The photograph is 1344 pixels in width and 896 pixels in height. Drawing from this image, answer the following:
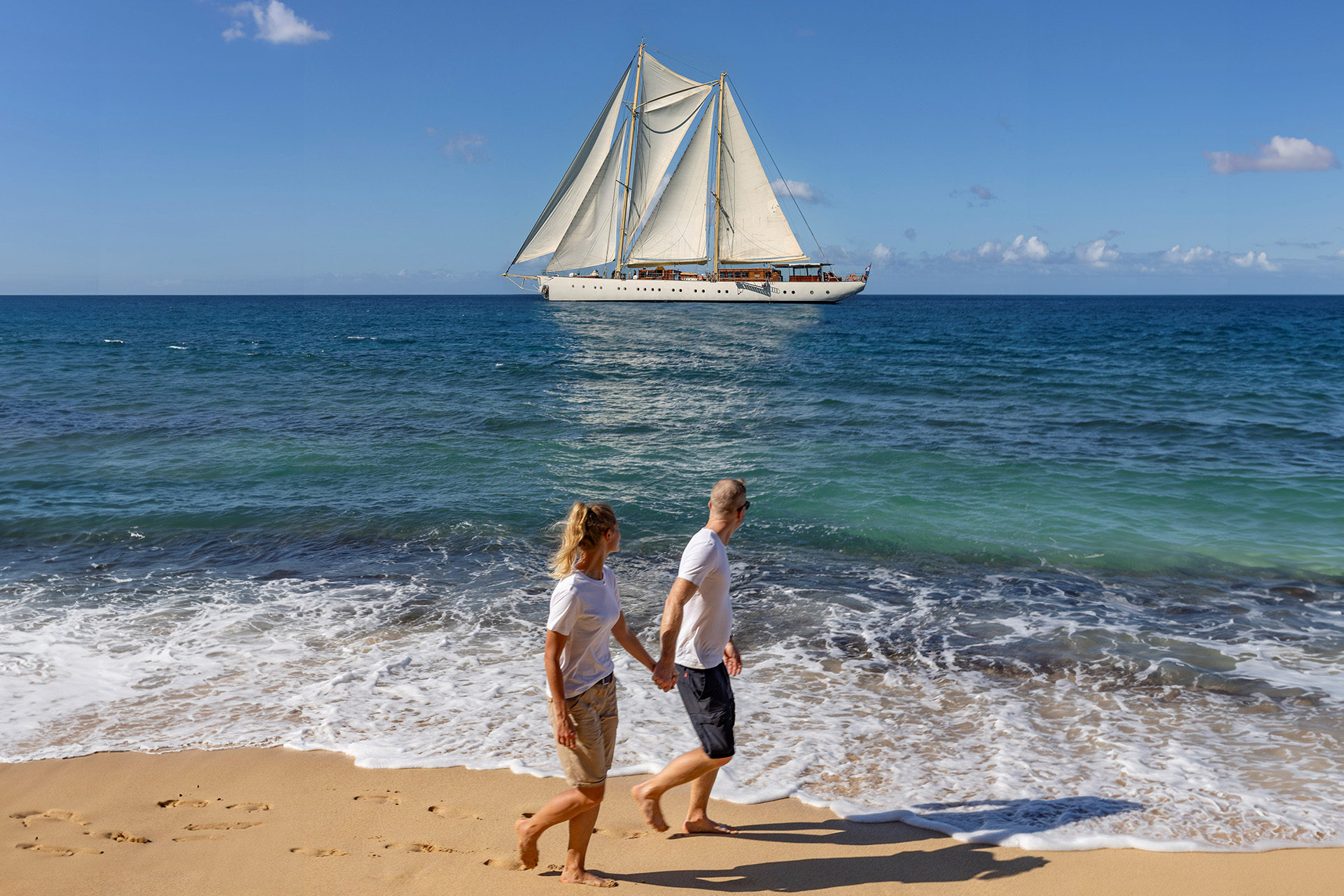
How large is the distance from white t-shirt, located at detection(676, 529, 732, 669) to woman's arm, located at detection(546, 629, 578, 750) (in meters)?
0.63

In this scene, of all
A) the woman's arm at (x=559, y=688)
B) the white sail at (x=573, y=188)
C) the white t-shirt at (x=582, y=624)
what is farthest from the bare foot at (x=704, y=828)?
the white sail at (x=573, y=188)

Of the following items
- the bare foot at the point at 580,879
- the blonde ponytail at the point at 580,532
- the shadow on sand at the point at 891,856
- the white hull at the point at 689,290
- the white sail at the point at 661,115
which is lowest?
the shadow on sand at the point at 891,856

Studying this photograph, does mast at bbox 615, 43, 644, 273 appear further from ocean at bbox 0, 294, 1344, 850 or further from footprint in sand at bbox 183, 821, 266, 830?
footprint in sand at bbox 183, 821, 266, 830

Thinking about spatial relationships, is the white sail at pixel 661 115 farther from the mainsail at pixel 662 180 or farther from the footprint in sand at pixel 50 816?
the footprint in sand at pixel 50 816

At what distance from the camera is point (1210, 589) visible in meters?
8.56

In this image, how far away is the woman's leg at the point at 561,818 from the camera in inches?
147

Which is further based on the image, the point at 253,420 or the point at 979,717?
the point at 253,420

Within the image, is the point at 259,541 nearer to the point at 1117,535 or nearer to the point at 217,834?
the point at 217,834

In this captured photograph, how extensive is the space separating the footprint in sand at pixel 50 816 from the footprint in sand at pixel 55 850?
8.6 inches

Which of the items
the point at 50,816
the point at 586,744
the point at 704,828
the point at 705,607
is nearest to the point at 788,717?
the point at 704,828

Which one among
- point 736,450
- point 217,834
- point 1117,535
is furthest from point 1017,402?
point 217,834

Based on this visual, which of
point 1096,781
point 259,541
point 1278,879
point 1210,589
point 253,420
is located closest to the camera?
point 1278,879

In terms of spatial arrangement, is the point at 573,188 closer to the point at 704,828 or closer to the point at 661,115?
the point at 661,115

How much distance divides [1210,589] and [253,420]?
62.3 feet
